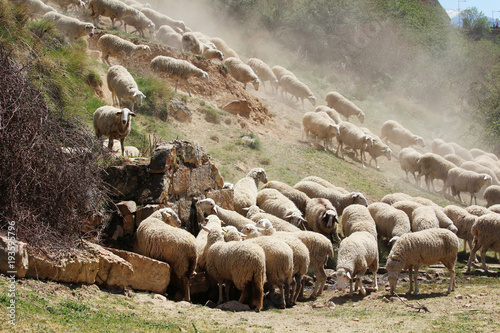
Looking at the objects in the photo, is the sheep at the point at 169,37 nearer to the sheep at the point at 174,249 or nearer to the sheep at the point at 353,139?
the sheep at the point at 353,139

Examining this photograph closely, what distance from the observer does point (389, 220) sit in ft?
40.8

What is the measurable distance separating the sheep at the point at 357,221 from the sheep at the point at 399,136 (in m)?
14.5

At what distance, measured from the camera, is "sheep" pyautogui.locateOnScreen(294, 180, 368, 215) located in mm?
13523

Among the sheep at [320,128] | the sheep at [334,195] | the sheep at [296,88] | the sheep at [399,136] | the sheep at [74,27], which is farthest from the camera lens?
the sheep at [296,88]

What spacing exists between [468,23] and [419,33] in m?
15.1

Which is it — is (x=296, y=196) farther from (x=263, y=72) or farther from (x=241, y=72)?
(x=263, y=72)

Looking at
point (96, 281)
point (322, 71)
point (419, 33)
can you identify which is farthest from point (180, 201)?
point (419, 33)

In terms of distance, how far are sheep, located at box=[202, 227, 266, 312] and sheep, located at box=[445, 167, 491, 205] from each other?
14732 mm

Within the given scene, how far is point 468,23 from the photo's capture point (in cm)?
5503

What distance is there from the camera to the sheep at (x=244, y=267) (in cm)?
764

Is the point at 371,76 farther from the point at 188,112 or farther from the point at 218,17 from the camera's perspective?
the point at 188,112

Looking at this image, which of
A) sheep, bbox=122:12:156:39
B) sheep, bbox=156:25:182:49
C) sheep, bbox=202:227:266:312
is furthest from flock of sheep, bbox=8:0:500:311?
sheep, bbox=156:25:182:49

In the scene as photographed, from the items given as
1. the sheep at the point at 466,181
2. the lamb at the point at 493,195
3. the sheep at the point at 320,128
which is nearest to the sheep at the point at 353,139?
the sheep at the point at 320,128

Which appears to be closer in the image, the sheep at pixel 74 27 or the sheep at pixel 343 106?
the sheep at pixel 74 27
